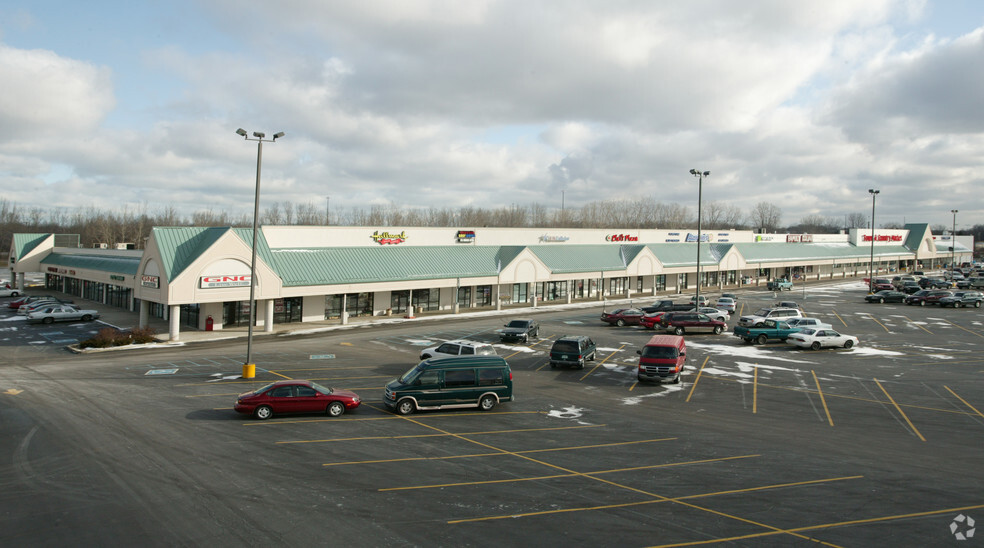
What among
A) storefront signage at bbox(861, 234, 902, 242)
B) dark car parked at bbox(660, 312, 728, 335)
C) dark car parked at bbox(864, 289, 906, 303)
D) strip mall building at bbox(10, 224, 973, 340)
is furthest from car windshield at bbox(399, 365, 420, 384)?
storefront signage at bbox(861, 234, 902, 242)

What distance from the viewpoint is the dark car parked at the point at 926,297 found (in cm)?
5888

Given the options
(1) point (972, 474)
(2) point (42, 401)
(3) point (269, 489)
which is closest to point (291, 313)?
(2) point (42, 401)

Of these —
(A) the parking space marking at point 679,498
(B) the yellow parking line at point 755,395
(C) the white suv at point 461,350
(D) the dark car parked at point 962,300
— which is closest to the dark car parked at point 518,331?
(C) the white suv at point 461,350

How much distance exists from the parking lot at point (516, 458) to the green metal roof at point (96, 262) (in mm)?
17366

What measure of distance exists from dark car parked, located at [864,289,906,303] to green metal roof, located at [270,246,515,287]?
133 feet

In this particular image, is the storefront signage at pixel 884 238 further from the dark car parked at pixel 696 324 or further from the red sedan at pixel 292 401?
the red sedan at pixel 292 401

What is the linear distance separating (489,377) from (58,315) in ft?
131

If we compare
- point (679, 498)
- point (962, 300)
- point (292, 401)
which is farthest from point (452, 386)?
point (962, 300)

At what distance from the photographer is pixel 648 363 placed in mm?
26906

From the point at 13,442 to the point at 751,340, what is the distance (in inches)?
1458

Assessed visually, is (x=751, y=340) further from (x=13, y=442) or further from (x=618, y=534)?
(x=13, y=442)

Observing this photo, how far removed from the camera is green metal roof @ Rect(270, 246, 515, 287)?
141 feet

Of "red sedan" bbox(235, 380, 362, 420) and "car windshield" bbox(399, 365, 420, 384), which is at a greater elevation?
"car windshield" bbox(399, 365, 420, 384)

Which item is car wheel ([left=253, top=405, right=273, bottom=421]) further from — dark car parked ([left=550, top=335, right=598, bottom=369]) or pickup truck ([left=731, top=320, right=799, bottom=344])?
pickup truck ([left=731, top=320, right=799, bottom=344])
